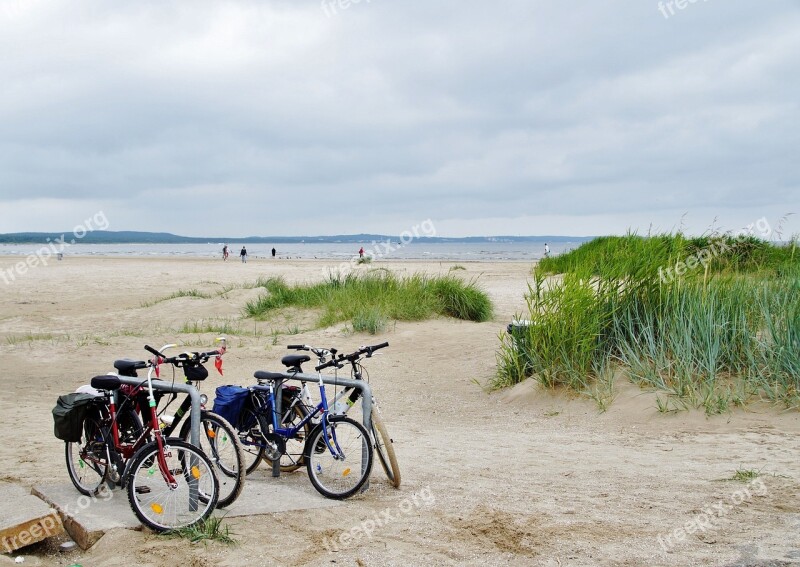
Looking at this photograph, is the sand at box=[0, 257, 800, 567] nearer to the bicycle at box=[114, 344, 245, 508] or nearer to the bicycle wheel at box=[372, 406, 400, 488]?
the bicycle wheel at box=[372, 406, 400, 488]

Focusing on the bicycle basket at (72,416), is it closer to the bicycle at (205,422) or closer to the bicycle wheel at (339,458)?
the bicycle at (205,422)

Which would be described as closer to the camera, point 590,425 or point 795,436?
point 795,436

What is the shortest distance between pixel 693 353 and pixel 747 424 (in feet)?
4.19

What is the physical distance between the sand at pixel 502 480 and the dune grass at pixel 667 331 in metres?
0.32

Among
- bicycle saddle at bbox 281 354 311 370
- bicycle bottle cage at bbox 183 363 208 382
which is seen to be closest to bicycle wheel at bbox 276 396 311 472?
bicycle saddle at bbox 281 354 311 370

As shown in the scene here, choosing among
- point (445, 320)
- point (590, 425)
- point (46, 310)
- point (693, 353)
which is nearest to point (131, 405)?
point (590, 425)

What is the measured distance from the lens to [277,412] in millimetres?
6145

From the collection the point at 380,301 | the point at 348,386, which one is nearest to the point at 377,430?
the point at 348,386

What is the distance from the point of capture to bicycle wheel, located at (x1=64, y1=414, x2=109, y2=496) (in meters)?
5.60

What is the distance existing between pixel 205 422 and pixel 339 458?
1039mm

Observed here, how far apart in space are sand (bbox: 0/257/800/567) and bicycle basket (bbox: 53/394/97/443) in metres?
0.90

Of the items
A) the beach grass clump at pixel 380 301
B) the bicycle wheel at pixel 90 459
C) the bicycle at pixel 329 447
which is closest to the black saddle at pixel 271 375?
the bicycle at pixel 329 447

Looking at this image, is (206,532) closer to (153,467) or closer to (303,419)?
(153,467)

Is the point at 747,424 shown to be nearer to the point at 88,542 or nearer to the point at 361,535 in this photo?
the point at 361,535
